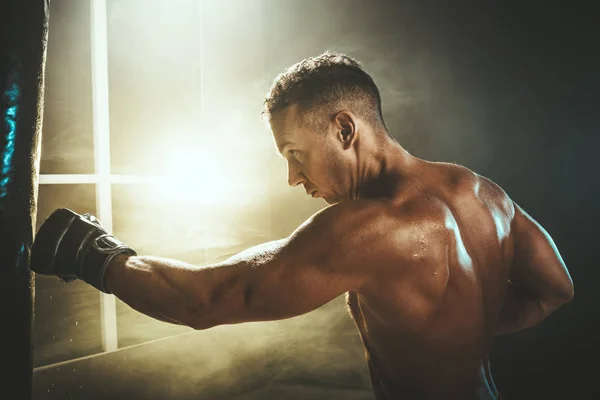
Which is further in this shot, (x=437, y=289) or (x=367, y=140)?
(x=367, y=140)

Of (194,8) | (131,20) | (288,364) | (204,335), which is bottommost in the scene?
(288,364)

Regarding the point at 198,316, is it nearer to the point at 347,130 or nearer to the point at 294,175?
the point at 294,175

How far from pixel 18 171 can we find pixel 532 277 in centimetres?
189

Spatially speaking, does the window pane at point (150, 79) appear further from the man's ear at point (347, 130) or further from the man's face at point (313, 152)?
the man's ear at point (347, 130)

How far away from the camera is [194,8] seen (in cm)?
270

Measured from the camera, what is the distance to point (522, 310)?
1805 millimetres

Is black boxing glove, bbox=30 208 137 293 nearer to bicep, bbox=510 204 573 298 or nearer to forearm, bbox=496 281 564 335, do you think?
bicep, bbox=510 204 573 298

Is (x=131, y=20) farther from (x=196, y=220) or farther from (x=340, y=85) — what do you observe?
(x=340, y=85)

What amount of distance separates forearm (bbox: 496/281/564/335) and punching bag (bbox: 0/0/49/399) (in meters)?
1.89

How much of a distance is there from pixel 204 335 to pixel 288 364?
80 centimetres

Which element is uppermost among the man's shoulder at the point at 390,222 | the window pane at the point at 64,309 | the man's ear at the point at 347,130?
the man's ear at the point at 347,130

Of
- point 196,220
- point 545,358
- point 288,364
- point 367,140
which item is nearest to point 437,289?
point 367,140

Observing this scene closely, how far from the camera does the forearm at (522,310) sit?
1761 millimetres

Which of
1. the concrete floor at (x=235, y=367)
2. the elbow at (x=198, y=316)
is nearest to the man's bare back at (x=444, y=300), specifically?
the elbow at (x=198, y=316)
